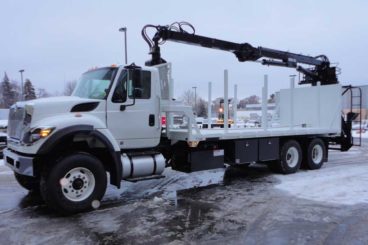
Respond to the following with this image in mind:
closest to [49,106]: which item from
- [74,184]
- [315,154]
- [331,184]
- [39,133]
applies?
[39,133]

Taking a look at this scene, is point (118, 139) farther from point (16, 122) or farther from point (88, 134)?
point (16, 122)

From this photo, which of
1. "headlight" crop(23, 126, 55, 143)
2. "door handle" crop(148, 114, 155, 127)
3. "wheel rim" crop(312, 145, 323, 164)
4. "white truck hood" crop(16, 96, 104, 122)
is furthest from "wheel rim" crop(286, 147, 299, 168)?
"headlight" crop(23, 126, 55, 143)

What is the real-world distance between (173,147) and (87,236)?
385cm

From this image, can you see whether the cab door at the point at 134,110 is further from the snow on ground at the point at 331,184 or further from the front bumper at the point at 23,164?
the snow on ground at the point at 331,184

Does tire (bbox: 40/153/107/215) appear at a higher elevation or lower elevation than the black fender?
lower

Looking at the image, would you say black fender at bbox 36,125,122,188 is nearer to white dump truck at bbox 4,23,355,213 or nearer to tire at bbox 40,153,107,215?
white dump truck at bbox 4,23,355,213

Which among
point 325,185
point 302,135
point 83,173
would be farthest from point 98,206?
point 302,135

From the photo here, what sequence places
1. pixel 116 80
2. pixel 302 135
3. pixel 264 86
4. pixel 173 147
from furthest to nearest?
pixel 302 135 < pixel 264 86 < pixel 173 147 < pixel 116 80

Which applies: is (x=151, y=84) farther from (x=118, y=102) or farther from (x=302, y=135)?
(x=302, y=135)

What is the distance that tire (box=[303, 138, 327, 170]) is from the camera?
→ 11.4 m

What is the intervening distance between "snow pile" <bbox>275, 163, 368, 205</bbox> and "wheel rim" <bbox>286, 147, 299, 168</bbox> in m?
0.34

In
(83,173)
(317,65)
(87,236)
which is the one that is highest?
(317,65)

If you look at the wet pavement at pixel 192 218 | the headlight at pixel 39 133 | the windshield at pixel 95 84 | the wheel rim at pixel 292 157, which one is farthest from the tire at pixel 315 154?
the headlight at pixel 39 133

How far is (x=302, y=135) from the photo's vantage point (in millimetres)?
11266
